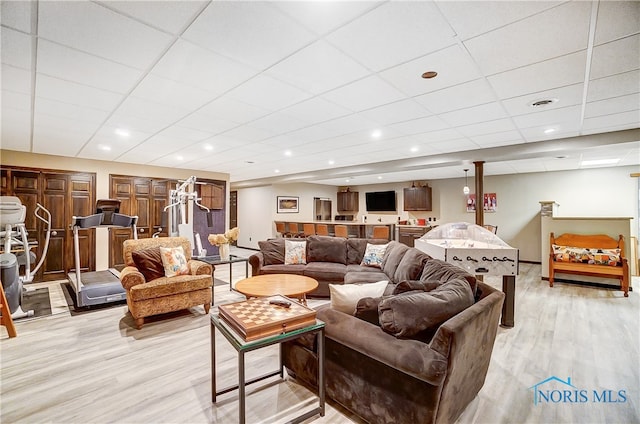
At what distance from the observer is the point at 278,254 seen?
4953mm

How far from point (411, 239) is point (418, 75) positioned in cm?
632

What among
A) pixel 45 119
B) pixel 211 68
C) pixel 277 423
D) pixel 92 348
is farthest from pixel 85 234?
pixel 277 423

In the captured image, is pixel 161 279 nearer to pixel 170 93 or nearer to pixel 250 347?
pixel 170 93

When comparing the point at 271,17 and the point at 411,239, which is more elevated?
the point at 271,17

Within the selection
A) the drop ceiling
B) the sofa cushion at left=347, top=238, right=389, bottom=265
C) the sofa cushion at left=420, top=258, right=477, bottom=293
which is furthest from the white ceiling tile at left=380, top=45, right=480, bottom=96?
the sofa cushion at left=347, top=238, right=389, bottom=265

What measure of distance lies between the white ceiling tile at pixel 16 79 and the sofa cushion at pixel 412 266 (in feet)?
12.3

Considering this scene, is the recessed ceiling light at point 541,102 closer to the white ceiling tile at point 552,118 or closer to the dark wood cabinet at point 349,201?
the white ceiling tile at point 552,118

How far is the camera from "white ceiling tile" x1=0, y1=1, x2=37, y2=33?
1.56 meters

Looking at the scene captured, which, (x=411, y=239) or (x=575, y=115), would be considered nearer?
(x=575, y=115)

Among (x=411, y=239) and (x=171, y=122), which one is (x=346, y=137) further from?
(x=411, y=239)

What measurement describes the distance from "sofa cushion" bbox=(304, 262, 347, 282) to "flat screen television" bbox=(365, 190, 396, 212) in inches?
246

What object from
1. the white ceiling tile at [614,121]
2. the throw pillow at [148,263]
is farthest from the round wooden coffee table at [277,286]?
the white ceiling tile at [614,121]

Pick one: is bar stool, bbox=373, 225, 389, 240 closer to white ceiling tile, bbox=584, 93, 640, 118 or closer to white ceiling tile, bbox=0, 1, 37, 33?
white ceiling tile, bbox=584, 93, 640, 118

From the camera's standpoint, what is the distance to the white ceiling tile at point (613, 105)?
2.85 metres
